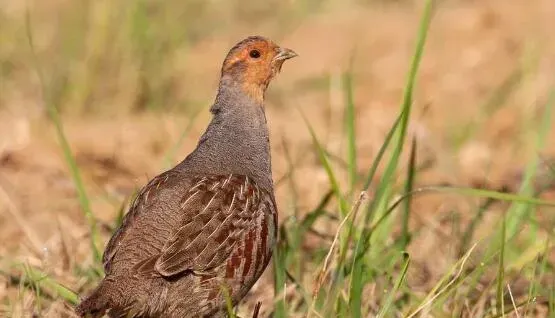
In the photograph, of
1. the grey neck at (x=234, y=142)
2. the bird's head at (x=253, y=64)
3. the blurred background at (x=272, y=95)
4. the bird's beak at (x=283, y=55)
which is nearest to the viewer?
the grey neck at (x=234, y=142)

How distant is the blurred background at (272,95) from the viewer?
6.46m

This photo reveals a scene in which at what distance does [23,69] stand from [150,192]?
14.3 feet

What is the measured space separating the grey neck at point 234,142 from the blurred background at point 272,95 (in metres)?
0.64

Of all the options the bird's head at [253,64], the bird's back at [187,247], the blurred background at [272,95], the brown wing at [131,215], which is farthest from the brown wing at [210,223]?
the blurred background at [272,95]

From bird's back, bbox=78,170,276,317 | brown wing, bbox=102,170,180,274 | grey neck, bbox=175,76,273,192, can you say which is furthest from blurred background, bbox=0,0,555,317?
bird's back, bbox=78,170,276,317

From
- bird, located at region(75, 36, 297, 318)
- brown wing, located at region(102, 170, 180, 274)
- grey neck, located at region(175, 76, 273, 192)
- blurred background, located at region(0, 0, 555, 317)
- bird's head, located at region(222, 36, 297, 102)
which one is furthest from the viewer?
blurred background, located at region(0, 0, 555, 317)

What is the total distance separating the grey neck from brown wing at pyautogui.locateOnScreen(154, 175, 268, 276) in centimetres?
15

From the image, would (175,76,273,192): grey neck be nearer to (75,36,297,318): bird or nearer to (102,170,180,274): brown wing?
(75,36,297,318): bird

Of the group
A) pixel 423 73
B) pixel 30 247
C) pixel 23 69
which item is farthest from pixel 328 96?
pixel 30 247

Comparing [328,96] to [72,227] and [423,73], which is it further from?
[72,227]

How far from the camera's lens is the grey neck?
4.78m

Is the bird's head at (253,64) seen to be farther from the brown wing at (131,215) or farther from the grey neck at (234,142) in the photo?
the brown wing at (131,215)

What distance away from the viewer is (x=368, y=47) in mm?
9891

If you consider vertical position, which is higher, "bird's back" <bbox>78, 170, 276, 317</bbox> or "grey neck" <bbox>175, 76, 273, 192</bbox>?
"grey neck" <bbox>175, 76, 273, 192</bbox>
